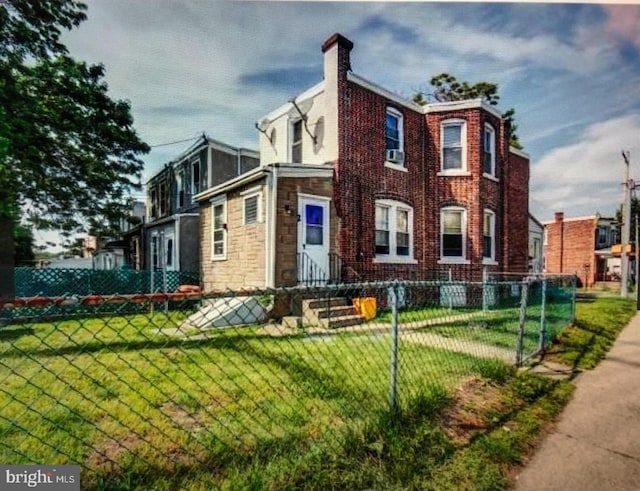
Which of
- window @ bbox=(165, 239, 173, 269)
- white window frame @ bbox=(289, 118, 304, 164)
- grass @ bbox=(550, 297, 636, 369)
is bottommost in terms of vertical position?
grass @ bbox=(550, 297, 636, 369)

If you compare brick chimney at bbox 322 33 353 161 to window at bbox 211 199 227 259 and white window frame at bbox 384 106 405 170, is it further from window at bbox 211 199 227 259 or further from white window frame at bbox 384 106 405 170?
window at bbox 211 199 227 259

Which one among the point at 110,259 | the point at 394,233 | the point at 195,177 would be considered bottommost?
the point at 110,259

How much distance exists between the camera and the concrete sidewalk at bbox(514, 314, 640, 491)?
2066mm

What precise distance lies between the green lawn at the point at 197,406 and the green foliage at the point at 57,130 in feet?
20.3

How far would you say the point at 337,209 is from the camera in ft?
27.5

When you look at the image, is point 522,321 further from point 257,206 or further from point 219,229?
point 219,229

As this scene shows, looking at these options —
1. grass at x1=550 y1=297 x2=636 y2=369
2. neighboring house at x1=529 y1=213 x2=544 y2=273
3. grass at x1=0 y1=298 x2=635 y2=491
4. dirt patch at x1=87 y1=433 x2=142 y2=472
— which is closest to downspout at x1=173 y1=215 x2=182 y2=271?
grass at x1=0 y1=298 x2=635 y2=491

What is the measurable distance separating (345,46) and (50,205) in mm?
11427

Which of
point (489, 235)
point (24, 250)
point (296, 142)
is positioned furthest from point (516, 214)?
point (24, 250)

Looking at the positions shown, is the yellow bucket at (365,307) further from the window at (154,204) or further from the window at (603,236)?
the window at (603,236)

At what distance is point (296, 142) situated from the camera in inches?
406

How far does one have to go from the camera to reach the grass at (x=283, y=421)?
1.94 m

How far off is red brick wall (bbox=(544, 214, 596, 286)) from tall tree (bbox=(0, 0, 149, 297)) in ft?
91.3

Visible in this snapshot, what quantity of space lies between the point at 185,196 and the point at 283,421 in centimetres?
1422
